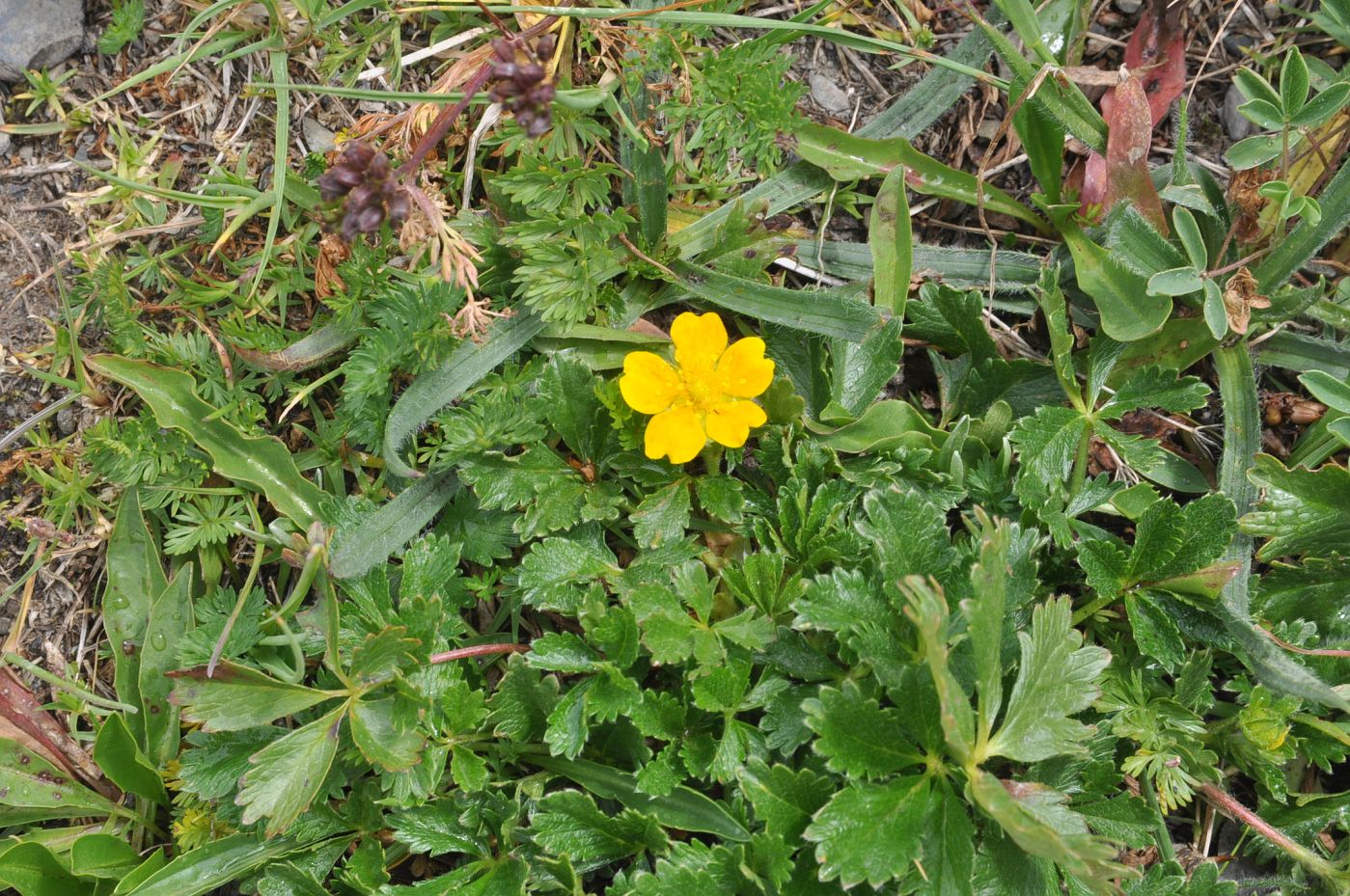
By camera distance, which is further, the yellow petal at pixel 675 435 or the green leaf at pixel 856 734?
the yellow petal at pixel 675 435

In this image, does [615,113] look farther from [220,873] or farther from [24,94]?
[220,873]

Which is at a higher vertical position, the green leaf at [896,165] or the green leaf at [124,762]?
the green leaf at [896,165]

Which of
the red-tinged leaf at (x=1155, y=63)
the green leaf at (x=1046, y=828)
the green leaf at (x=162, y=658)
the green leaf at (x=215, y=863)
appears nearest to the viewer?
the green leaf at (x=1046, y=828)

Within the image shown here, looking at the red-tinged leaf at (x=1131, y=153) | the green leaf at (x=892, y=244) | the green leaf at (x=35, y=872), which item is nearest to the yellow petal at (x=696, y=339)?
the green leaf at (x=892, y=244)

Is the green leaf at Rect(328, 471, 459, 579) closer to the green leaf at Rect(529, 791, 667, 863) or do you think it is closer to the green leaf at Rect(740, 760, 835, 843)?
the green leaf at Rect(529, 791, 667, 863)

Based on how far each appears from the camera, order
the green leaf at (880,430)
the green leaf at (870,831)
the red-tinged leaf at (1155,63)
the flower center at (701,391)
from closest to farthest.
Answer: the green leaf at (870,831)
the flower center at (701,391)
the green leaf at (880,430)
the red-tinged leaf at (1155,63)

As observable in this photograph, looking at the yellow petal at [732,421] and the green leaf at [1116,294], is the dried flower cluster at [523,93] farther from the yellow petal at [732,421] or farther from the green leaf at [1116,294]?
the green leaf at [1116,294]

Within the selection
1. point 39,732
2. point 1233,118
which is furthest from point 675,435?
point 1233,118

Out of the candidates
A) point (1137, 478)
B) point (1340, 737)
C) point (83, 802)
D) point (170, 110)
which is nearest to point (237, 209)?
point (170, 110)

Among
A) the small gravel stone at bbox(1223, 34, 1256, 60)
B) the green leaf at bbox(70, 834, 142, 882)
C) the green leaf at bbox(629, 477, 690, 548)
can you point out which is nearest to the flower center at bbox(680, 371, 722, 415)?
the green leaf at bbox(629, 477, 690, 548)
